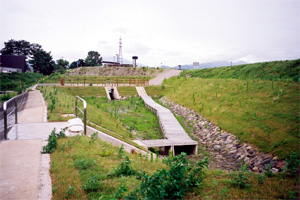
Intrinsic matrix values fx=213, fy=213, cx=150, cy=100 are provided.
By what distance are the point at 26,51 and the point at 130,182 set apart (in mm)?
64151

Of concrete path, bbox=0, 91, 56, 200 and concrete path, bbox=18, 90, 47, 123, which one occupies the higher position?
concrete path, bbox=18, 90, 47, 123

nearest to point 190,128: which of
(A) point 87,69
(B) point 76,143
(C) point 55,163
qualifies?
(B) point 76,143

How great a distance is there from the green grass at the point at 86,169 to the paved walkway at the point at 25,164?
0.20m

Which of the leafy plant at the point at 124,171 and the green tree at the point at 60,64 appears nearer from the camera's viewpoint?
the leafy plant at the point at 124,171

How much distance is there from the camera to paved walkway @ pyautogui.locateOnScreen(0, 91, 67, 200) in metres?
3.66

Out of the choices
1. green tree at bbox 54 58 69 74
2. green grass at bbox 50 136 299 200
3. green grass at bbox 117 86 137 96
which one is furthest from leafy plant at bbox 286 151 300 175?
green tree at bbox 54 58 69 74

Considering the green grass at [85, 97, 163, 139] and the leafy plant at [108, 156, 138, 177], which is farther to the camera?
the green grass at [85, 97, 163, 139]

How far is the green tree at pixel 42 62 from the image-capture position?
2063 inches

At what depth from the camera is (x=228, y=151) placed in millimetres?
9383

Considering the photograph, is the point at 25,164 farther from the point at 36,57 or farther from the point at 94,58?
the point at 94,58

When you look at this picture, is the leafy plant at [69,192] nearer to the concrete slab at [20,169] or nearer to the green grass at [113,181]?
the green grass at [113,181]

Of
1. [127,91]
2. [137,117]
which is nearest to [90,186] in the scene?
Answer: [137,117]

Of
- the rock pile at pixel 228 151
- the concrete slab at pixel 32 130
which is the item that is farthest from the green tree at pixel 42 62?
the concrete slab at pixel 32 130

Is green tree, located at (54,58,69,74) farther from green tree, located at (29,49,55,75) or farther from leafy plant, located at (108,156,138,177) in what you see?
leafy plant, located at (108,156,138,177)
